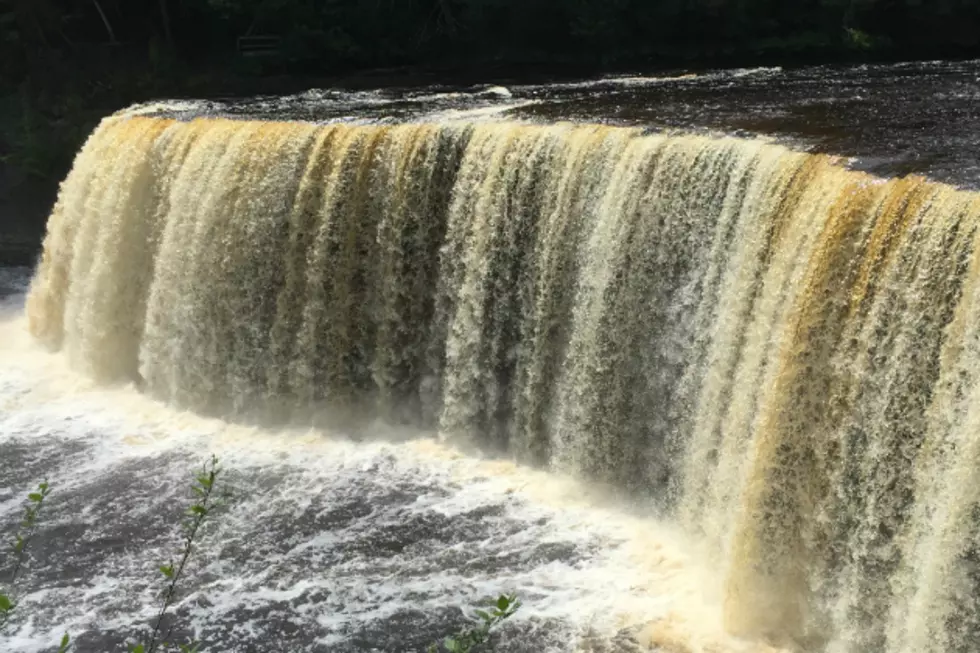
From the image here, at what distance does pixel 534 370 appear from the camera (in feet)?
30.0

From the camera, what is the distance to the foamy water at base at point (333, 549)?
22.9 ft

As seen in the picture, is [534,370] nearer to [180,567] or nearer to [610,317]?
[610,317]

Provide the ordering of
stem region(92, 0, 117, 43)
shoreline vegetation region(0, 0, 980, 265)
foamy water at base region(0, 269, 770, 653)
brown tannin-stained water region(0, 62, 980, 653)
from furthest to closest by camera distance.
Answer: stem region(92, 0, 117, 43) < shoreline vegetation region(0, 0, 980, 265) < foamy water at base region(0, 269, 770, 653) < brown tannin-stained water region(0, 62, 980, 653)

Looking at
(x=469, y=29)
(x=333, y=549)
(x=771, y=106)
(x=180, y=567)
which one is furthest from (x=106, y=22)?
(x=180, y=567)

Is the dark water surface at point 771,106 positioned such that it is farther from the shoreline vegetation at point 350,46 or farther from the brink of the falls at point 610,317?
the shoreline vegetation at point 350,46

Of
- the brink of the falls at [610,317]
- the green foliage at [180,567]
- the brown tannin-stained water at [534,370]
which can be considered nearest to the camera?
the green foliage at [180,567]

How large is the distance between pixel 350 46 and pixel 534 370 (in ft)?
40.8

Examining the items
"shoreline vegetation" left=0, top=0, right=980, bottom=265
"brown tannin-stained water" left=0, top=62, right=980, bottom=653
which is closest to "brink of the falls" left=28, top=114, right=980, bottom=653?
"brown tannin-stained water" left=0, top=62, right=980, bottom=653

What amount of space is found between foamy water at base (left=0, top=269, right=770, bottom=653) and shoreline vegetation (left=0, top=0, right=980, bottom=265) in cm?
800

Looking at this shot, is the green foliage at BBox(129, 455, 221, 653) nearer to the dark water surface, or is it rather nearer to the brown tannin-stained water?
the brown tannin-stained water

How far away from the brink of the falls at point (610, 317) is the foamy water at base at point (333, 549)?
1.24ft

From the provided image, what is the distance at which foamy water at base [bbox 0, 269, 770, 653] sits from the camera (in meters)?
6.98

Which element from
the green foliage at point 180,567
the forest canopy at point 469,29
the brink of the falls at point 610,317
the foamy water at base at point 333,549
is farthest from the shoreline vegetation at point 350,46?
the green foliage at point 180,567

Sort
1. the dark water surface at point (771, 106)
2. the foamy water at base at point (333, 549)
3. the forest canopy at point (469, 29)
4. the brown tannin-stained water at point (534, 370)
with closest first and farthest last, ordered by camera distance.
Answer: the brown tannin-stained water at point (534, 370) → the foamy water at base at point (333, 549) → the dark water surface at point (771, 106) → the forest canopy at point (469, 29)
